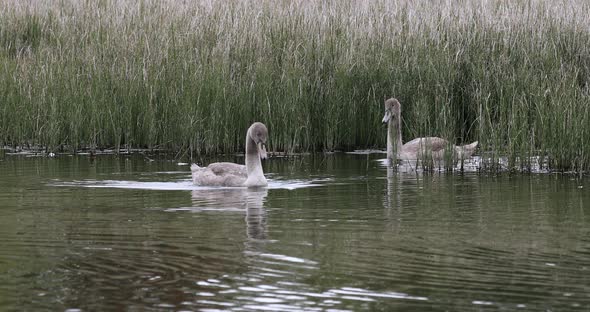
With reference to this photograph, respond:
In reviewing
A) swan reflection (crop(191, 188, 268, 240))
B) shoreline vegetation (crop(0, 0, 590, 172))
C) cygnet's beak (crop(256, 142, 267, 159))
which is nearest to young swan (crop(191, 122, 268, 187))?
cygnet's beak (crop(256, 142, 267, 159))

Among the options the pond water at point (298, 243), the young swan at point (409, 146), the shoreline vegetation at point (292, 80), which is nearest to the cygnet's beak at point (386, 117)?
the young swan at point (409, 146)

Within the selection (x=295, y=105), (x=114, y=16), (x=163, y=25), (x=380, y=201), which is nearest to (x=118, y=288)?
(x=380, y=201)

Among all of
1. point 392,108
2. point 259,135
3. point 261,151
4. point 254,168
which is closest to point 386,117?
point 392,108

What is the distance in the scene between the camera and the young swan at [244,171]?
1325 centimetres

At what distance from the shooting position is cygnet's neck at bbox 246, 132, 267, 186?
43.2 feet

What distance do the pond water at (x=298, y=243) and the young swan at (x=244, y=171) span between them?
0.19 meters

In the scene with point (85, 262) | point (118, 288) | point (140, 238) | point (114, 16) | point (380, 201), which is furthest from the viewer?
point (114, 16)

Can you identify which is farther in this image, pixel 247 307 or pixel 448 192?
pixel 448 192

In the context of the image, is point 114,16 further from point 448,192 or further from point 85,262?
point 85,262

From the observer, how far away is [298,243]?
346 inches

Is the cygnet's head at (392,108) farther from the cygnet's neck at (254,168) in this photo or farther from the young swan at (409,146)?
the cygnet's neck at (254,168)

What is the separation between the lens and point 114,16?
21.7 metres

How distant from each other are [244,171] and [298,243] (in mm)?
4962

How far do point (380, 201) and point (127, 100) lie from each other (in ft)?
21.2
